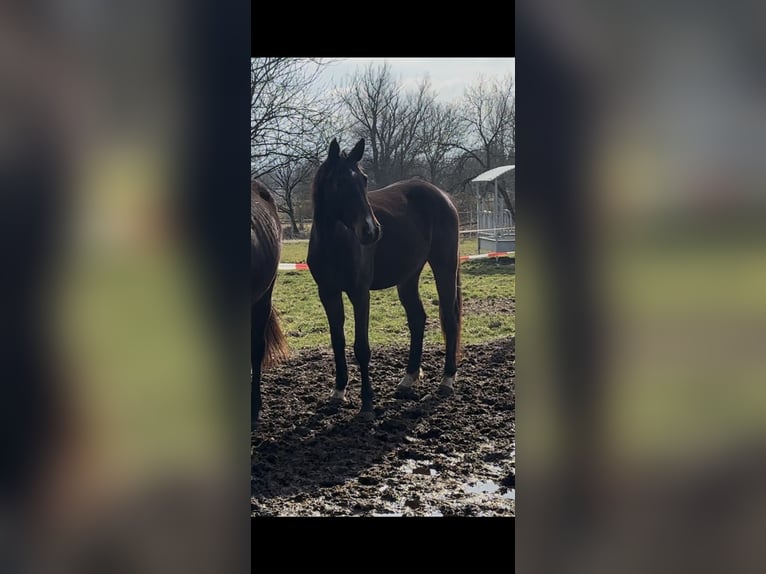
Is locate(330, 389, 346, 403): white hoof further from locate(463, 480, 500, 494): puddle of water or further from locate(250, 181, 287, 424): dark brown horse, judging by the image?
locate(463, 480, 500, 494): puddle of water

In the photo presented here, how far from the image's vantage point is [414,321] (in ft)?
16.6

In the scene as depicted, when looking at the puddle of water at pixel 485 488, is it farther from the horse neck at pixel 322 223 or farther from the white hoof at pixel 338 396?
the horse neck at pixel 322 223

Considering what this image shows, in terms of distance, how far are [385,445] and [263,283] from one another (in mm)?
1296

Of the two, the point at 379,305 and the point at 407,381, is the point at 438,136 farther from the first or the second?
the point at 407,381

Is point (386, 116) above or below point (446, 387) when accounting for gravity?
above

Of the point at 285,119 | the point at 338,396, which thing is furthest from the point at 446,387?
the point at 285,119

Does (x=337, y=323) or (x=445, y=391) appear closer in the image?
(x=337, y=323)
